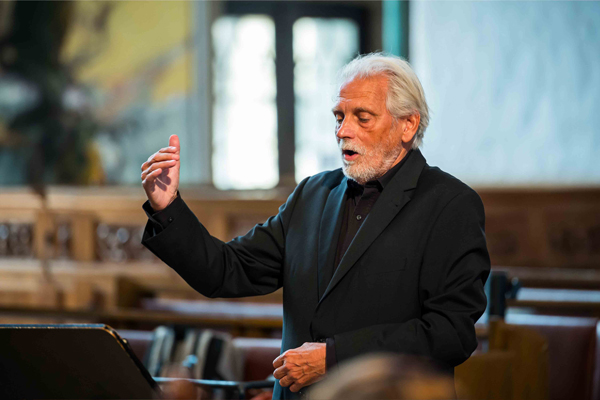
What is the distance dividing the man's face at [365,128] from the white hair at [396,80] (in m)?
0.02

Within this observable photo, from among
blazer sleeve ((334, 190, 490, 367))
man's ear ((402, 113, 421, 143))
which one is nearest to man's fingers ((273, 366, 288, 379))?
blazer sleeve ((334, 190, 490, 367))

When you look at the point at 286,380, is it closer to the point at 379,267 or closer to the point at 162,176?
the point at 379,267

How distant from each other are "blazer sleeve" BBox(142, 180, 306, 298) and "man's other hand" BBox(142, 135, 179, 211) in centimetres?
4

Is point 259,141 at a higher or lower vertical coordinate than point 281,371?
higher

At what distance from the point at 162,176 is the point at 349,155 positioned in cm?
53

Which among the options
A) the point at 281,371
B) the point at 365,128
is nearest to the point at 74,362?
the point at 281,371

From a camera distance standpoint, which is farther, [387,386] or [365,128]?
[365,128]

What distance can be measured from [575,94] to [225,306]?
323cm

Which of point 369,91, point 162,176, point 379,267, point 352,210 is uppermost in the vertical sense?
point 369,91

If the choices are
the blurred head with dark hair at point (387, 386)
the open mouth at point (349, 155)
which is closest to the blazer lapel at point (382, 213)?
the open mouth at point (349, 155)

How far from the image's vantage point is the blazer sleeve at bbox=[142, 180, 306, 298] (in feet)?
6.06

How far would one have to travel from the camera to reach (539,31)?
5.43 m

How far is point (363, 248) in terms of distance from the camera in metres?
1.77

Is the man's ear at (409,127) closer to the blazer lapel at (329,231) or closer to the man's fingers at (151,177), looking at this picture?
the blazer lapel at (329,231)
